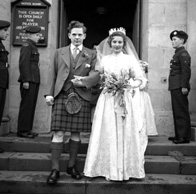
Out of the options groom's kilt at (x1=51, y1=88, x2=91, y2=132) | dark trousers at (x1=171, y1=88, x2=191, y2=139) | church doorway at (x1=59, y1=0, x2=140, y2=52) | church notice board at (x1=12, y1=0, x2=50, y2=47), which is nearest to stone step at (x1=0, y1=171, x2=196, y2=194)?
groom's kilt at (x1=51, y1=88, x2=91, y2=132)

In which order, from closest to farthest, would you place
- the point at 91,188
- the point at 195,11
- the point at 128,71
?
the point at 91,188 → the point at 128,71 → the point at 195,11

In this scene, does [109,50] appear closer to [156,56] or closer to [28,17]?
[156,56]

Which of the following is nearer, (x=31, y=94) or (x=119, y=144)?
(x=119, y=144)

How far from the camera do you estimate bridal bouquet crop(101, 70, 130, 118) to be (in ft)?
11.9

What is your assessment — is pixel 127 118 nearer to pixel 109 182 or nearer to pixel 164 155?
pixel 109 182

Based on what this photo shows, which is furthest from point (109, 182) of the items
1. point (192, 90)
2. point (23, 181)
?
point (192, 90)

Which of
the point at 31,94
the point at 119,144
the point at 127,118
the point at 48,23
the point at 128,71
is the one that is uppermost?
the point at 48,23

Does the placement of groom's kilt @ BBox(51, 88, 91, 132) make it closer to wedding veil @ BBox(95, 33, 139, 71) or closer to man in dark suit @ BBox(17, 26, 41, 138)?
wedding veil @ BBox(95, 33, 139, 71)

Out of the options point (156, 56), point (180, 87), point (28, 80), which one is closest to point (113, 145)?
point (180, 87)

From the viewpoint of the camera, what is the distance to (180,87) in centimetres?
490

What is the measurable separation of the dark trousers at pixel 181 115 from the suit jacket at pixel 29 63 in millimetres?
2821

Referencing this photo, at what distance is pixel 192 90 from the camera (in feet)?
18.5

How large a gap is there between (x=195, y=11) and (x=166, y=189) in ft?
13.0

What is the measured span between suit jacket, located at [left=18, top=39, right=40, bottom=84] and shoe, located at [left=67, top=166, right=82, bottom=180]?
204 cm
